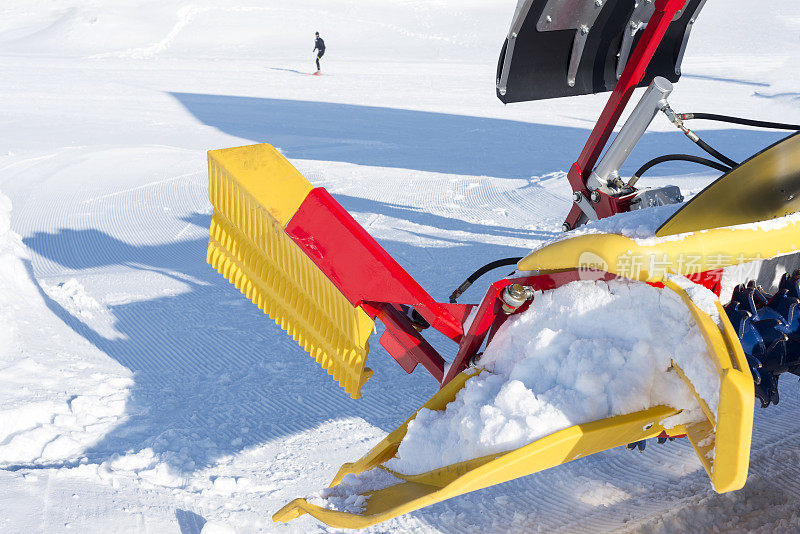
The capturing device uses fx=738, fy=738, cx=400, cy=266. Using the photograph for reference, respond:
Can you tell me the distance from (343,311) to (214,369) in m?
1.17

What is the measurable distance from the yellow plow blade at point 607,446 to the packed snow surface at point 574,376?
28 millimetres

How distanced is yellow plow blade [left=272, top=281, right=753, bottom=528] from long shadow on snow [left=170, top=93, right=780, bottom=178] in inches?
212

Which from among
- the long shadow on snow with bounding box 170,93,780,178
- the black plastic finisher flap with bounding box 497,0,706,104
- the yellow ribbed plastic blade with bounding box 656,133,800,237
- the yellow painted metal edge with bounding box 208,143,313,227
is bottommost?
the long shadow on snow with bounding box 170,93,780,178

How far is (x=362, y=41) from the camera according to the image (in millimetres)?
20344

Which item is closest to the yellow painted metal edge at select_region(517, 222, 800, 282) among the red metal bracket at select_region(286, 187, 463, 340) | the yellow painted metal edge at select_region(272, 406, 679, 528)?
the yellow painted metal edge at select_region(272, 406, 679, 528)

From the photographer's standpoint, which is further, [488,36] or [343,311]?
[488,36]

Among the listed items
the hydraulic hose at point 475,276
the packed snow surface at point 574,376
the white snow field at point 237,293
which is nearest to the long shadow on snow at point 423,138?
the white snow field at point 237,293

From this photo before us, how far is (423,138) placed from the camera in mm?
8641

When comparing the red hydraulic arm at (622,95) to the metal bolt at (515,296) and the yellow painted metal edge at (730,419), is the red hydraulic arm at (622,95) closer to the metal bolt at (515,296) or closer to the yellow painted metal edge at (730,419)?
the metal bolt at (515,296)

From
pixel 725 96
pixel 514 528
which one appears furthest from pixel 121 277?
pixel 725 96

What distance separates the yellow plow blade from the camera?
4.28ft

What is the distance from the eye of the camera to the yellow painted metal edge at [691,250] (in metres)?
1.58

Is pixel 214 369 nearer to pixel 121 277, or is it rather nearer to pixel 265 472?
pixel 265 472

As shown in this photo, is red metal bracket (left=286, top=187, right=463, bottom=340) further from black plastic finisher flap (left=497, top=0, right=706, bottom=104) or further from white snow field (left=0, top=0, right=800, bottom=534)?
black plastic finisher flap (left=497, top=0, right=706, bottom=104)
